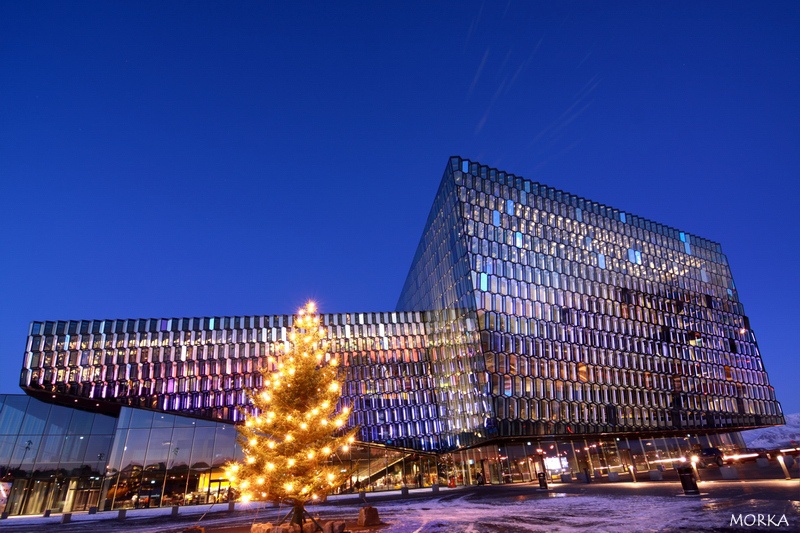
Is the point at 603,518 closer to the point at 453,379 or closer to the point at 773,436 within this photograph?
the point at 453,379

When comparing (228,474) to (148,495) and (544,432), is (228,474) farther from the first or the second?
(544,432)

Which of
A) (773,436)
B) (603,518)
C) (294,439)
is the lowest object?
(603,518)

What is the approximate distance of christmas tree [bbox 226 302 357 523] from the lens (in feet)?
46.1

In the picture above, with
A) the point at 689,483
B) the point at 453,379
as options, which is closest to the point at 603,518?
the point at 689,483

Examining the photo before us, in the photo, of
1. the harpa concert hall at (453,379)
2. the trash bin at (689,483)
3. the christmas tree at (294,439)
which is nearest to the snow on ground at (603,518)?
the trash bin at (689,483)

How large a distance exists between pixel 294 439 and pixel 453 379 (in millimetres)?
39460

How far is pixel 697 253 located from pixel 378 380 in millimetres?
55602

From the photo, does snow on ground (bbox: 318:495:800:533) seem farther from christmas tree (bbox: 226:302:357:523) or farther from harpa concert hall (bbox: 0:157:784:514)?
harpa concert hall (bbox: 0:157:784:514)

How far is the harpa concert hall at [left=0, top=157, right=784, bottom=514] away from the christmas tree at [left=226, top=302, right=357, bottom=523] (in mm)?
30864

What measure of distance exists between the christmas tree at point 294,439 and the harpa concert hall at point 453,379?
30.9 m

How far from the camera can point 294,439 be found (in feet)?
47.6

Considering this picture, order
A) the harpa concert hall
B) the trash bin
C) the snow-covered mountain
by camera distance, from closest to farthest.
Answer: the trash bin < the harpa concert hall < the snow-covered mountain

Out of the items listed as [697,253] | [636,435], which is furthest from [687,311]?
[636,435]

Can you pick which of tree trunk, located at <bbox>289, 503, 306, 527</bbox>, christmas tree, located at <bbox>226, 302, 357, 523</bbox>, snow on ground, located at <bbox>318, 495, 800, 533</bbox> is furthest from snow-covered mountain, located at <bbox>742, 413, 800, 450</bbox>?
tree trunk, located at <bbox>289, 503, 306, 527</bbox>
